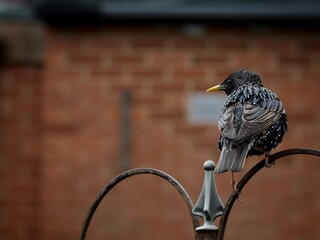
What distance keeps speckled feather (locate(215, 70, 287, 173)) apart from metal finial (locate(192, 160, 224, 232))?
365 mm

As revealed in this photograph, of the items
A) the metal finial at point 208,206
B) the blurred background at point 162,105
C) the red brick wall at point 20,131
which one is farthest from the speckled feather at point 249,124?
the red brick wall at point 20,131

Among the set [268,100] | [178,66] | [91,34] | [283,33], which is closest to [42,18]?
[91,34]

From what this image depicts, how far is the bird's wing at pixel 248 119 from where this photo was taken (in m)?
4.49

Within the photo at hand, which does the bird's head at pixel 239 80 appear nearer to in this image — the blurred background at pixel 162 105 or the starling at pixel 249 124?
the starling at pixel 249 124

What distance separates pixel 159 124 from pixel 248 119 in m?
5.21

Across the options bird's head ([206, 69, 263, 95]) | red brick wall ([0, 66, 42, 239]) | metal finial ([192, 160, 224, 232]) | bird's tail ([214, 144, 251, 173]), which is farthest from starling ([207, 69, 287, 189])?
red brick wall ([0, 66, 42, 239])

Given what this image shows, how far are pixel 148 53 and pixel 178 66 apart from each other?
0.88ft

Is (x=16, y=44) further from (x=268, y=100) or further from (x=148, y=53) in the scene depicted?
(x=268, y=100)

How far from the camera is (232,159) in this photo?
169 inches

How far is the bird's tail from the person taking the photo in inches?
165

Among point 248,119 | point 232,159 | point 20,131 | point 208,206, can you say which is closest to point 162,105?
point 20,131

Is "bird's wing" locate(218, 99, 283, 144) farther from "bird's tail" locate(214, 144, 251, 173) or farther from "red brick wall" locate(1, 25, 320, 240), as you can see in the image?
"red brick wall" locate(1, 25, 320, 240)

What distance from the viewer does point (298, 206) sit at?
32.4 feet

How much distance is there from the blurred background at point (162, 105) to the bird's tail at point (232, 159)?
5276mm
